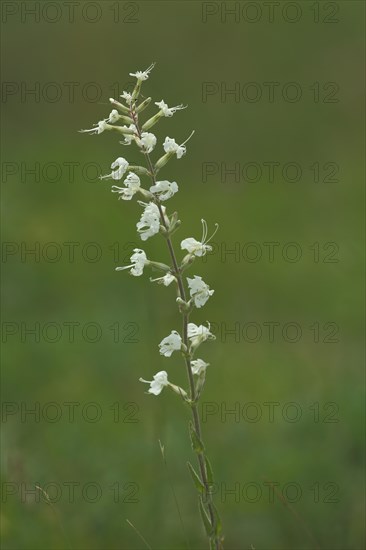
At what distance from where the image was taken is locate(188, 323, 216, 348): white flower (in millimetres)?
2787

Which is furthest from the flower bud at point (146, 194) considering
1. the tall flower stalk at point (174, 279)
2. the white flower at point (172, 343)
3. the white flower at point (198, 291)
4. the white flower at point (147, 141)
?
the white flower at point (172, 343)

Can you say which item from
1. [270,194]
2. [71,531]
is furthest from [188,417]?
[270,194]

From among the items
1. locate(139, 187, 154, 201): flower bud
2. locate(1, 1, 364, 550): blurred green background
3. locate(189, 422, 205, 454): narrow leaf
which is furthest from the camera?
locate(1, 1, 364, 550): blurred green background

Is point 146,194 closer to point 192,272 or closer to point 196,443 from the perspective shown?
point 196,443

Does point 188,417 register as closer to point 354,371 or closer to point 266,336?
point 354,371

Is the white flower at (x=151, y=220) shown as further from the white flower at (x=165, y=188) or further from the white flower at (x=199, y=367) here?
the white flower at (x=199, y=367)

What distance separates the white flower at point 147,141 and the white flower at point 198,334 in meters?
0.57

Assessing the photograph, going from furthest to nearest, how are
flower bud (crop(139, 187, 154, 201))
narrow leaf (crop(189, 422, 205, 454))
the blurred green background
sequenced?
1. the blurred green background
2. flower bud (crop(139, 187, 154, 201))
3. narrow leaf (crop(189, 422, 205, 454))

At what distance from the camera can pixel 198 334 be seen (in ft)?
9.27

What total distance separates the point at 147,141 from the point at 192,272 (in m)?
5.47

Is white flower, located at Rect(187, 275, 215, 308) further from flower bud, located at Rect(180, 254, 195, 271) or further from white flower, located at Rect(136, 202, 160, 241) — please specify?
white flower, located at Rect(136, 202, 160, 241)

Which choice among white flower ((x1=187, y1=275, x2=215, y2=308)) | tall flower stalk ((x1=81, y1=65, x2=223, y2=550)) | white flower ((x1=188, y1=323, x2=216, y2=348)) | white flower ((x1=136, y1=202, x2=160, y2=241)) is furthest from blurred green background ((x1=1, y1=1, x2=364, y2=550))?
white flower ((x1=136, y1=202, x2=160, y2=241))

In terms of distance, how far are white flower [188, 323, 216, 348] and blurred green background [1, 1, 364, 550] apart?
1.90 ft

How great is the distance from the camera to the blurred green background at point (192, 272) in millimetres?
4270
